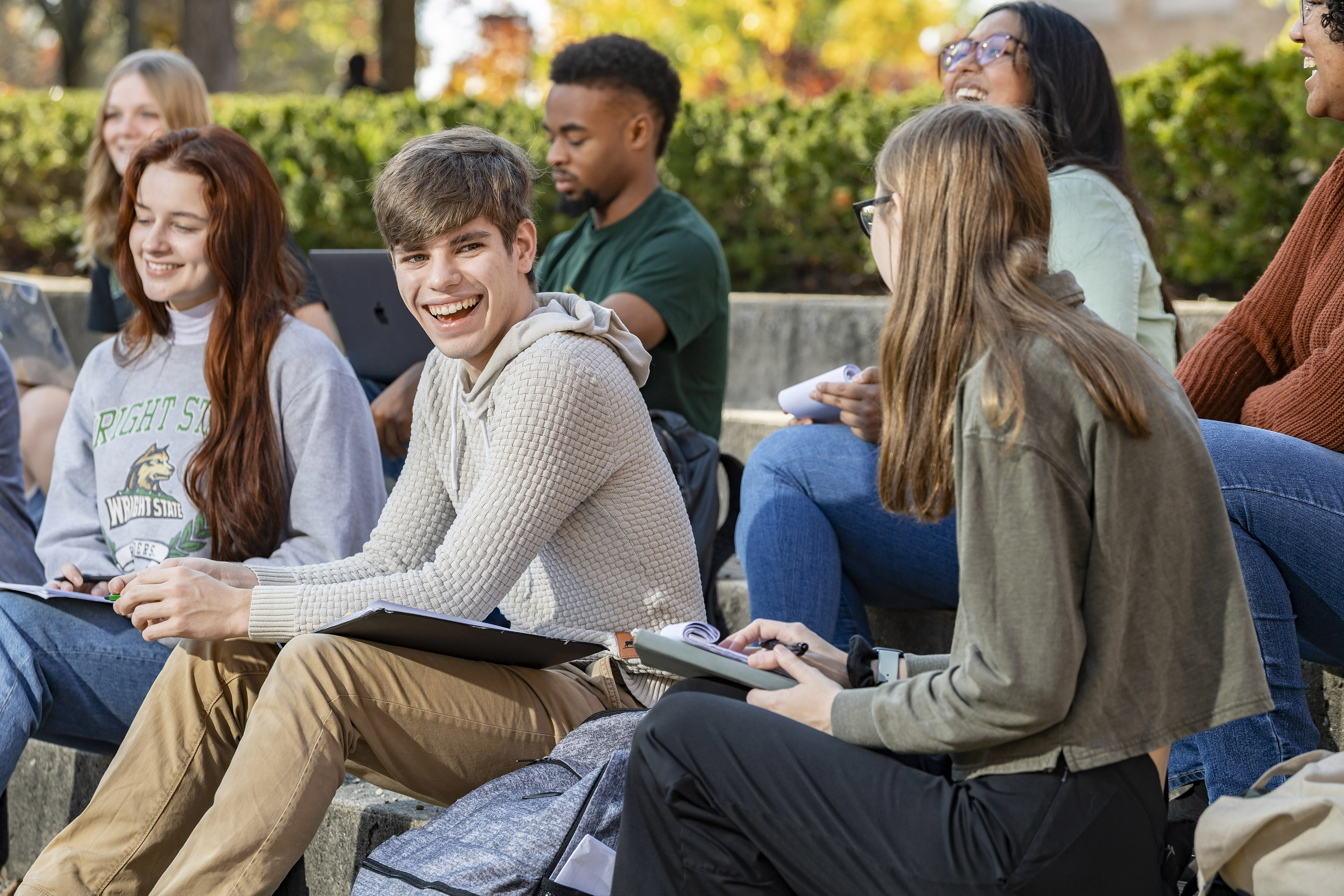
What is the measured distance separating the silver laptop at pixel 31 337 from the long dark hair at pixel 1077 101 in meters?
3.08

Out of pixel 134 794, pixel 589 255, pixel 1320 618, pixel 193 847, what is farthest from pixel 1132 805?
pixel 589 255

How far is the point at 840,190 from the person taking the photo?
6320 millimetres

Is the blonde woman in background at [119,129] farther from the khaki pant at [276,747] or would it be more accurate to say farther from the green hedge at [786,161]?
the khaki pant at [276,747]

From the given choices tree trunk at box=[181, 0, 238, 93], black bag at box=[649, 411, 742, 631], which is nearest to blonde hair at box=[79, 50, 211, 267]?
black bag at box=[649, 411, 742, 631]

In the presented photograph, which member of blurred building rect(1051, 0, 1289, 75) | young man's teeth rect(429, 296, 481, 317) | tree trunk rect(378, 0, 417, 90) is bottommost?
young man's teeth rect(429, 296, 481, 317)

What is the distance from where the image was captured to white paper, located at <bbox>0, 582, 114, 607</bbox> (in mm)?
2795

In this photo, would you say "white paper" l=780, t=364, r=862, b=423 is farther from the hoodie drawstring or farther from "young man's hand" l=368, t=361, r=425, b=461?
"young man's hand" l=368, t=361, r=425, b=461

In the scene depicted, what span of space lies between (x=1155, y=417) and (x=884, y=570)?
1.26m

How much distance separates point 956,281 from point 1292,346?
142 centimetres

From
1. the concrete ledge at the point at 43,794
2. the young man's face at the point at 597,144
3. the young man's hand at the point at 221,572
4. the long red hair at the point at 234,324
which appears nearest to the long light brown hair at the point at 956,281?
the young man's hand at the point at 221,572

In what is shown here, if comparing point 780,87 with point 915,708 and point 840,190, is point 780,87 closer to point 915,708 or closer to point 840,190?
point 840,190

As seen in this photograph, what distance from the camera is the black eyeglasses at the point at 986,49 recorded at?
329 centimetres

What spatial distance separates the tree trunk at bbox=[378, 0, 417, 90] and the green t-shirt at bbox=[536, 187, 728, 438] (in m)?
6.03

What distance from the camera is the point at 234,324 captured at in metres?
3.17
